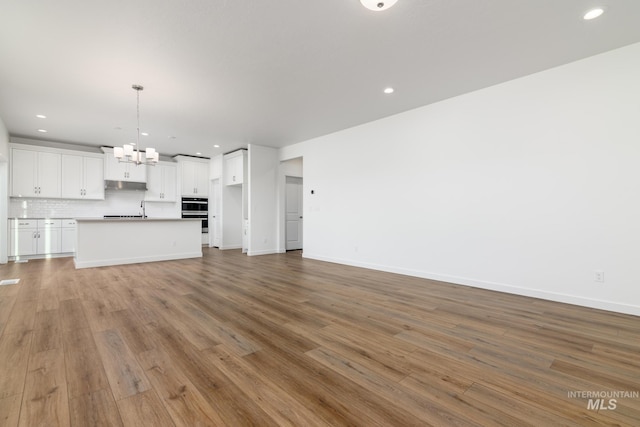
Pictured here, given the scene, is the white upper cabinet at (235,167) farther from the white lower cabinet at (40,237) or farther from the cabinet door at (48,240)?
the cabinet door at (48,240)

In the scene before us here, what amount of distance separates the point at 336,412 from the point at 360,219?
13.8 feet

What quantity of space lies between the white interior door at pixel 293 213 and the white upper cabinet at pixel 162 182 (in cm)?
354

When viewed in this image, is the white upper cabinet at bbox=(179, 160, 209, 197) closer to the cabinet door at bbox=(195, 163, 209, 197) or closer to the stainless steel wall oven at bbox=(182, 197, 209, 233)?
the cabinet door at bbox=(195, 163, 209, 197)

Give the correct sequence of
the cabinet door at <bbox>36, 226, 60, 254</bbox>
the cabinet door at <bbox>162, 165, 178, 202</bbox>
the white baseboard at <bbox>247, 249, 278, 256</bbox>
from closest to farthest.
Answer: the cabinet door at <bbox>36, 226, 60, 254</bbox>, the white baseboard at <bbox>247, 249, 278, 256</bbox>, the cabinet door at <bbox>162, 165, 178, 202</bbox>

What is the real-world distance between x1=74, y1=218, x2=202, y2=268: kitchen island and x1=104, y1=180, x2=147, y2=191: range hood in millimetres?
→ 2413

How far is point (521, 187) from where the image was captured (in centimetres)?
354

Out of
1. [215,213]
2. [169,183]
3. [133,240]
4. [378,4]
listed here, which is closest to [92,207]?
[169,183]

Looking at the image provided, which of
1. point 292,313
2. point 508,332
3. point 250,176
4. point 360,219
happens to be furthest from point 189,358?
point 250,176

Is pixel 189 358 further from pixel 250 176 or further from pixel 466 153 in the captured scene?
pixel 250 176

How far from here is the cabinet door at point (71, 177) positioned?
6.75m

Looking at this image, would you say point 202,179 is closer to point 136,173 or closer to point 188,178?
point 188,178

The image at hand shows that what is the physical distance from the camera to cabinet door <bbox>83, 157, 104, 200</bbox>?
704 cm

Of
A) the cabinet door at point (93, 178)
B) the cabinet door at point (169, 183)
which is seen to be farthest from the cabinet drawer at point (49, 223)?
the cabinet door at point (169, 183)

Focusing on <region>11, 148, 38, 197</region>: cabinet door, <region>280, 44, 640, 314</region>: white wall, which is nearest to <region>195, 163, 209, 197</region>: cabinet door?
<region>11, 148, 38, 197</region>: cabinet door
